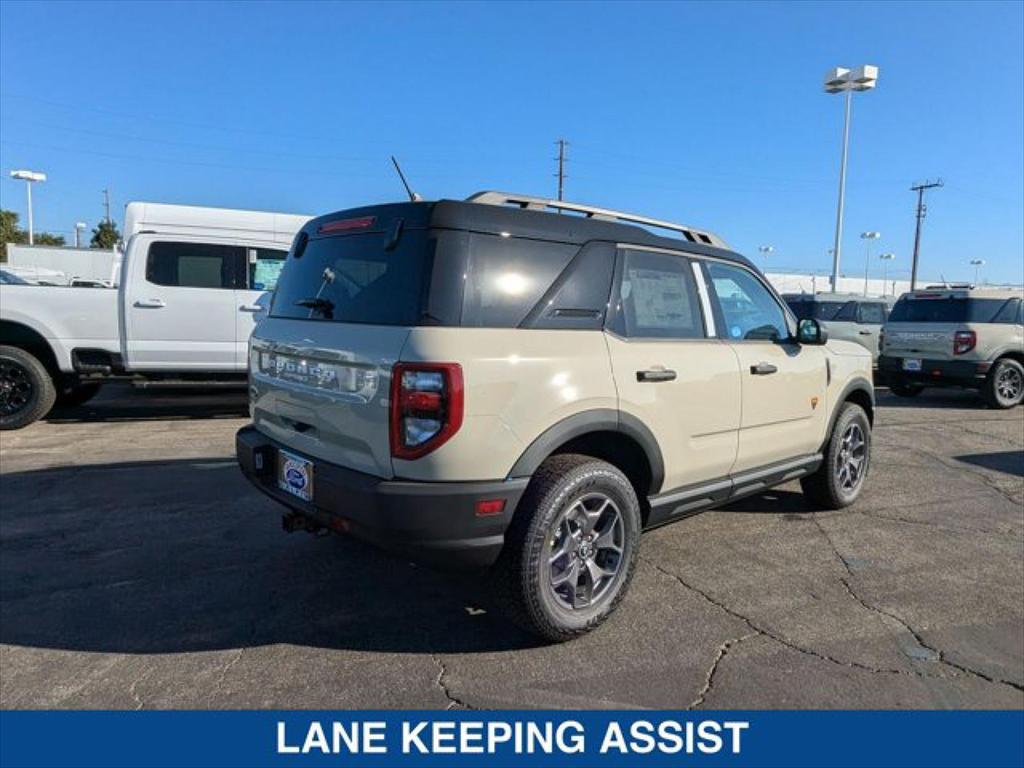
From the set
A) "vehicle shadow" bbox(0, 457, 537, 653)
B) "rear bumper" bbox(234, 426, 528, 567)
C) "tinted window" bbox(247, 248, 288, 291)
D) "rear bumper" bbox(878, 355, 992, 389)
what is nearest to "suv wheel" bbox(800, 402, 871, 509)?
"vehicle shadow" bbox(0, 457, 537, 653)

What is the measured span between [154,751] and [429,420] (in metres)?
1.49

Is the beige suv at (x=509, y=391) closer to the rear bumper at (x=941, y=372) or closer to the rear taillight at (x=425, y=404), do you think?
the rear taillight at (x=425, y=404)

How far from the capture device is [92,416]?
29.1 ft

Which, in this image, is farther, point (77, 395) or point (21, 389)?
point (77, 395)

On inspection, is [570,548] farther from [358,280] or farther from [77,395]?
[77,395]

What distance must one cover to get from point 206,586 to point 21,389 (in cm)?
567

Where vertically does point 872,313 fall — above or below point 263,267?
below

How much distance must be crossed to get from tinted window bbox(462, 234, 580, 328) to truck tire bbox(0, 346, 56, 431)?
6985 mm

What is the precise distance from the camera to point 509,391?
9.21 feet

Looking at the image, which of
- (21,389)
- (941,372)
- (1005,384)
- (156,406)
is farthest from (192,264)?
(1005,384)

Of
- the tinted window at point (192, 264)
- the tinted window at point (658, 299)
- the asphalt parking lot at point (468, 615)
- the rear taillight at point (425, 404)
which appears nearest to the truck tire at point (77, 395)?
the tinted window at point (192, 264)

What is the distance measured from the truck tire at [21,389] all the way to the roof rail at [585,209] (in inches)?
270

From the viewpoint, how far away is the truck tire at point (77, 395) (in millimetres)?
9039

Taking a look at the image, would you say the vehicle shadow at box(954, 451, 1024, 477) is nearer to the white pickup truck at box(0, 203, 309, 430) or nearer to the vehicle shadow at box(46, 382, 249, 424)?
the white pickup truck at box(0, 203, 309, 430)
